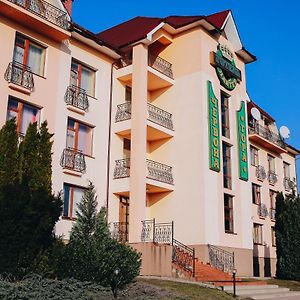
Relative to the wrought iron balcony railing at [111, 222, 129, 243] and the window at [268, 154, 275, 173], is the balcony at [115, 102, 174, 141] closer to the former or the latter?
the wrought iron balcony railing at [111, 222, 129, 243]

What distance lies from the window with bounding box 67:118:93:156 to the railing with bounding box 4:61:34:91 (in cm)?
291

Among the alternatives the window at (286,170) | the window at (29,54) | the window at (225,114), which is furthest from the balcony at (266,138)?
the window at (29,54)

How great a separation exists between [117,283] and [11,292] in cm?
401

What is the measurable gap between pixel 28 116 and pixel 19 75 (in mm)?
1807

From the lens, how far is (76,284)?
1241cm

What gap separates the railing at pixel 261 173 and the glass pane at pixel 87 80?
53.4ft

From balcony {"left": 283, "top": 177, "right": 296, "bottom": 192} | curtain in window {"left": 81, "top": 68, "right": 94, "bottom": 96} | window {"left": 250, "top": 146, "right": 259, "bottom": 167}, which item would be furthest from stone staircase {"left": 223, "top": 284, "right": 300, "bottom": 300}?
balcony {"left": 283, "top": 177, "right": 296, "bottom": 192}

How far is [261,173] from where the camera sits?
34.8 meters

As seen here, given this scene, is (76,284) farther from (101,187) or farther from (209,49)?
(209,49)

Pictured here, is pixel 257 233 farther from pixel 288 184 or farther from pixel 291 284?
pixel 291 284

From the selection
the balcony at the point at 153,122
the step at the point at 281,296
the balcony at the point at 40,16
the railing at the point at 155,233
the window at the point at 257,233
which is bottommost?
the step at the point at 281,296

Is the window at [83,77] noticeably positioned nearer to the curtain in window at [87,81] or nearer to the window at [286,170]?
the curtain in window at [87,81]

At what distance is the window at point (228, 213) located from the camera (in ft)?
84.2

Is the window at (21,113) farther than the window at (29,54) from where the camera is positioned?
No
